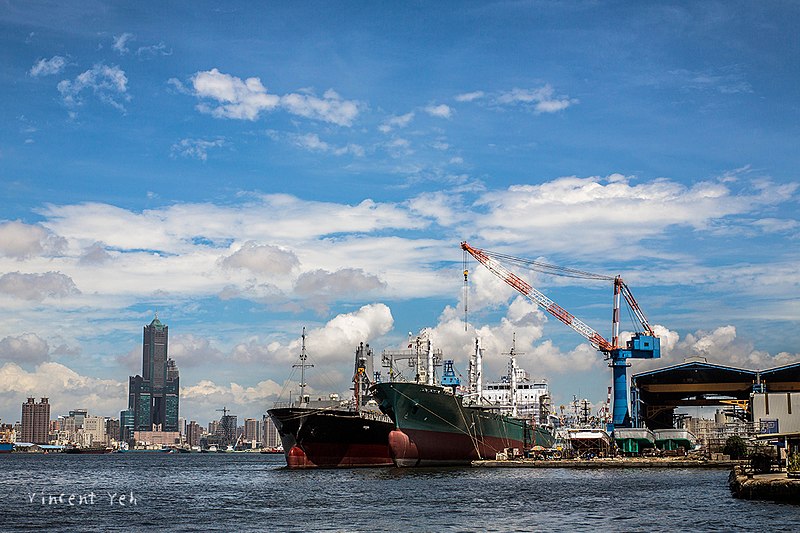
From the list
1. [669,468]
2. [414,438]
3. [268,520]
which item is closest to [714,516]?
[268,520]

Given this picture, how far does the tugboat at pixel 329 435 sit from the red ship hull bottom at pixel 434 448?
20.1 feet

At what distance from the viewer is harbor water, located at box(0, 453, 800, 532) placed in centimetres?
4019

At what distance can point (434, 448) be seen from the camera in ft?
297

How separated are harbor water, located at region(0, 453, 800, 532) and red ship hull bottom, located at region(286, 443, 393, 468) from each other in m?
16.6

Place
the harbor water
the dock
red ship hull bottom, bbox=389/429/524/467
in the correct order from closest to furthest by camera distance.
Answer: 1. the harbor water
2. red ship hull bottom, bbox=389/429/524/467
3. the dock

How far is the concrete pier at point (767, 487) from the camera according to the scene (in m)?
43.2

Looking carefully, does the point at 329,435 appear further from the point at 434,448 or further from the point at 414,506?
the point at 414,506

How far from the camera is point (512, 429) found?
394 feet

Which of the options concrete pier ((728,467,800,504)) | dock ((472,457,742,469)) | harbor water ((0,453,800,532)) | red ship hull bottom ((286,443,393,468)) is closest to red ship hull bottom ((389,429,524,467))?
dock ((472,457,742,469))

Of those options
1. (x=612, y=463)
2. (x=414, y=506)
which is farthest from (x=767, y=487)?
(x=612, y=463)

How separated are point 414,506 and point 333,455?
4551 cm

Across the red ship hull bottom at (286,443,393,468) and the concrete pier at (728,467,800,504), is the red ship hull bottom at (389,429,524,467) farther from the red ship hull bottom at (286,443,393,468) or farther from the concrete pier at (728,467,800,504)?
the concrete pier at (728,467,800,504)

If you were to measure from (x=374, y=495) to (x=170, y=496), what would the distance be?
16.5 meters

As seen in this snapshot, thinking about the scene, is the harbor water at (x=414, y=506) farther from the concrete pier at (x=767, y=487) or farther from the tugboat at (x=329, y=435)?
the tugboat at (x=329, y=435)
